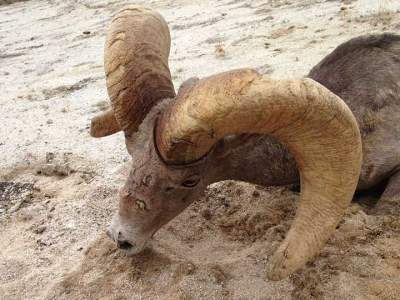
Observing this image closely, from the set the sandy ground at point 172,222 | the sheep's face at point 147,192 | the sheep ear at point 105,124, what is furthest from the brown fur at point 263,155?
the sheep ear at point 105,124

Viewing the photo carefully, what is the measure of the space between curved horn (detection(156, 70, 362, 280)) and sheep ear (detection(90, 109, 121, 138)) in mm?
1161

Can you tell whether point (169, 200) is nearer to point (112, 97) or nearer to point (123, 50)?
point (112, 97)

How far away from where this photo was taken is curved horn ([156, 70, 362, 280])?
2152 mm

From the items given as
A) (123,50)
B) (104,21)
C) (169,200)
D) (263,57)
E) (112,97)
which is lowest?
(104,21)

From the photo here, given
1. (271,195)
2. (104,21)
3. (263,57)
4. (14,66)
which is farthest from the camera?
(104,21)

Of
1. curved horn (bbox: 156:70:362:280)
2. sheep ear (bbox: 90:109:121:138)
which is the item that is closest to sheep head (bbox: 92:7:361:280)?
curved horn (bbox: 156:70:362:280)

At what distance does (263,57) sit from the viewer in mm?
7012

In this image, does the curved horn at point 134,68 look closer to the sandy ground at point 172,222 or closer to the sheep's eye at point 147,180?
the sheep's eye at point 147,180

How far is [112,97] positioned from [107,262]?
1214 millimetres

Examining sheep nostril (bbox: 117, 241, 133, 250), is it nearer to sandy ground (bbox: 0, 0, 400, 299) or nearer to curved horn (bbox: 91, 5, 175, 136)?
sandy ground (bbox: 0, 0, 400, 299)

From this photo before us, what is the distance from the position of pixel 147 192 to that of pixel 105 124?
1.12 m

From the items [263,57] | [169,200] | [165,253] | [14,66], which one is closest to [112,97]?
[169,200]

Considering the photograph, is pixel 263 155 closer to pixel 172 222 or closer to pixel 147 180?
pixel 147 180

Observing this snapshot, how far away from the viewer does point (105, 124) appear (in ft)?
12.4
